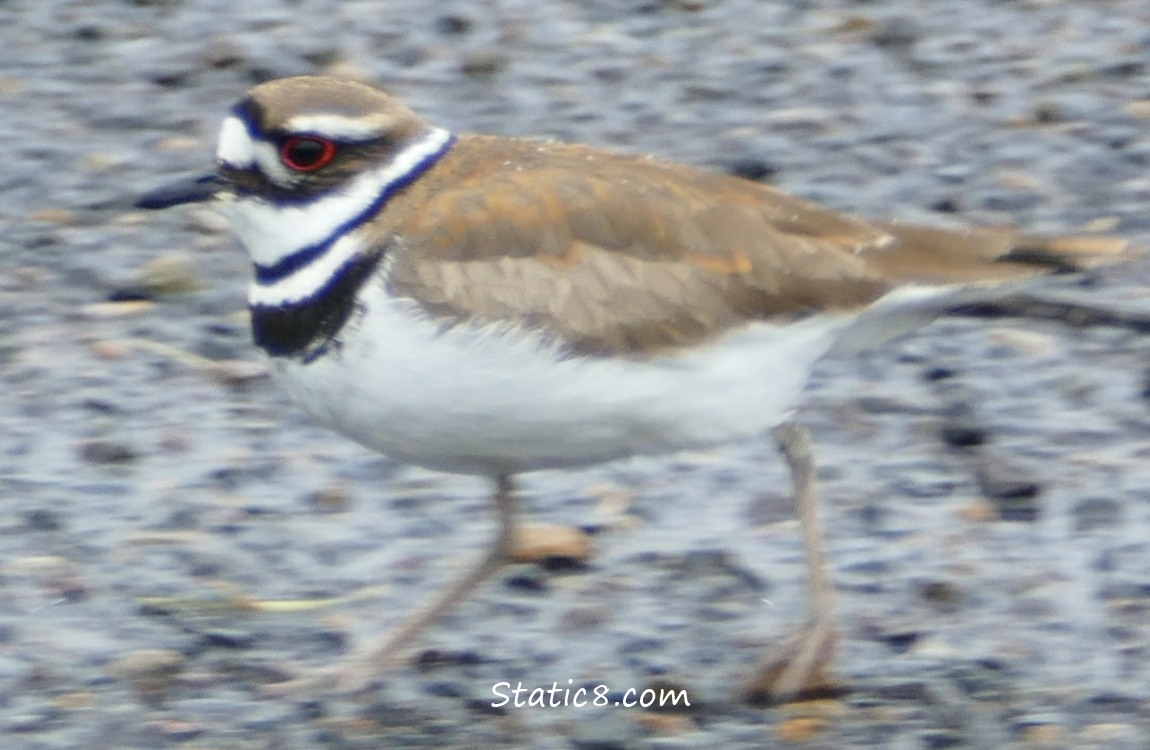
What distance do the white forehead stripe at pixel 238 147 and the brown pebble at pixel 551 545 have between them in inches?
48.1

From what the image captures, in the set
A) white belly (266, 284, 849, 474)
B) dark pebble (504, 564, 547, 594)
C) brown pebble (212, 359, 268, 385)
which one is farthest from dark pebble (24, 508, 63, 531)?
white belly (266, 284, 849, 474)

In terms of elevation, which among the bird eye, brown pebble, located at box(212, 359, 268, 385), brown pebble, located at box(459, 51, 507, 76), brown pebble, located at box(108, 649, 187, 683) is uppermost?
brown pebble, located at box(459, 51, 507, 76)

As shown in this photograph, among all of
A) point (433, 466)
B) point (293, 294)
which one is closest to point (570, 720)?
point (433, 466)

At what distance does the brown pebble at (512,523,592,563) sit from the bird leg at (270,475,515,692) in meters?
0.29

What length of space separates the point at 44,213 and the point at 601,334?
10.7 ft

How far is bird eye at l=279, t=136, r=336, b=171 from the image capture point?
4.29m

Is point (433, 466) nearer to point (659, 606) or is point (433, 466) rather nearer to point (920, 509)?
point (659, 606)

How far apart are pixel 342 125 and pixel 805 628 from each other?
144cm

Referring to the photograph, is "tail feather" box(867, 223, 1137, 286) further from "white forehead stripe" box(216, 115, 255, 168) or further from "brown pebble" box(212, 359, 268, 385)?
"brown pebble" box(212, 359, 268, 385)

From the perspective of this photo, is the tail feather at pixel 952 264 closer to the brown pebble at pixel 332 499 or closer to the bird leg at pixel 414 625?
the bird leg at pixel 414 625

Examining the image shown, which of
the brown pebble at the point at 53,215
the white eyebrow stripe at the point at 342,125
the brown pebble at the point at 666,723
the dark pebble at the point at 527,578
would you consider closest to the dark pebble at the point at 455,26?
the brown pebble at the point at 53,215

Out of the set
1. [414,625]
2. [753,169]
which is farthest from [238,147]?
[753,169]

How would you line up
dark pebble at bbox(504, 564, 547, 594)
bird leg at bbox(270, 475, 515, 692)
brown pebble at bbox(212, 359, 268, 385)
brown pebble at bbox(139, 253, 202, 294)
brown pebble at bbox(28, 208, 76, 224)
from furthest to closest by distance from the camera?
brown pebble at bbox(28, 208, 76, 224)
brown pebble at bbox(139, 253, 202, 294)
brown pebble at bbox(212, 359, 268, 385)
dark pebble at bbox(504, 564, 547, 594)
bird leg at bbox(270, 475, 515, 692)

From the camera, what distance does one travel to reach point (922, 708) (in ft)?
14.8
